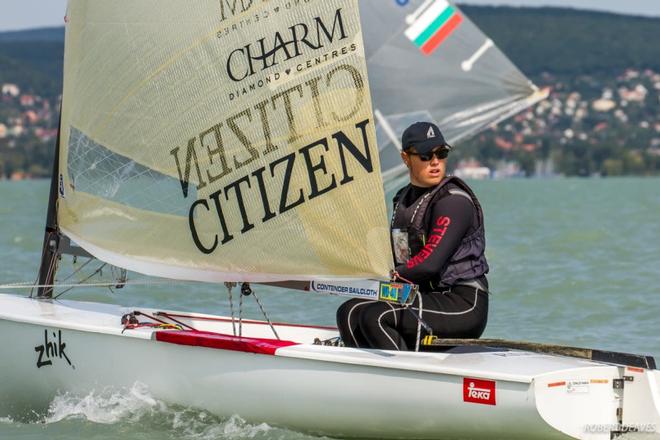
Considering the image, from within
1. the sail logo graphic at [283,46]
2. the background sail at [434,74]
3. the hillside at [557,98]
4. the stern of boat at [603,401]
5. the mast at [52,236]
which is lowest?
the stern of boat at [603,401]

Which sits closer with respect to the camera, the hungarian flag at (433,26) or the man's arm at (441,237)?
the man's arm at (441,237)

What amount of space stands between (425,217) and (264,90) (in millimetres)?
766

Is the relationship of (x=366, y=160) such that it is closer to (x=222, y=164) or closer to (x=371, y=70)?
(x=222, y=164)

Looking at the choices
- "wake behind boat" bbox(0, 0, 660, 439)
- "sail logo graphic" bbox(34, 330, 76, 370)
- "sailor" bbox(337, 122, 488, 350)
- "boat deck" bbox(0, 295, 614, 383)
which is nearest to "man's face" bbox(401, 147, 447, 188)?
"sailor" bbox(337, 122, 488, 350)

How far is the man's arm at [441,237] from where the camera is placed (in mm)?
4902

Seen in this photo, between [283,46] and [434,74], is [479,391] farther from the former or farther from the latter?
[434,74]

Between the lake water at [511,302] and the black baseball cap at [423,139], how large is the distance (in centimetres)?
111

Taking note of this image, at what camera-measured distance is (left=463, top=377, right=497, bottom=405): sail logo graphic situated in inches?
182

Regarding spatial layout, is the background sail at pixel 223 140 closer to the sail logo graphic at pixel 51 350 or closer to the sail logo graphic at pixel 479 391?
the sail logo graphic at pixel 51 350

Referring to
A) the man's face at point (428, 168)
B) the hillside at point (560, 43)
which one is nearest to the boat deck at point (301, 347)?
the man's face at point (428, 168)

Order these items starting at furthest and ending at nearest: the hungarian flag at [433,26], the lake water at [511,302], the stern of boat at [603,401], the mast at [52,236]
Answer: the hungarian flag at [433,26] < the mast at [52,236] < the lake water at [511,302] < the stern of boat at [603,401]

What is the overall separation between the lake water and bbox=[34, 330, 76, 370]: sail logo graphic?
15 cm

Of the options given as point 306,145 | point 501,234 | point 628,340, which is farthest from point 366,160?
point 501,234

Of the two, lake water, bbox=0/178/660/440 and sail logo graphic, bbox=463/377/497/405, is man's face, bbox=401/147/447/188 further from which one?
lake water, bbox=0/178/660/440
